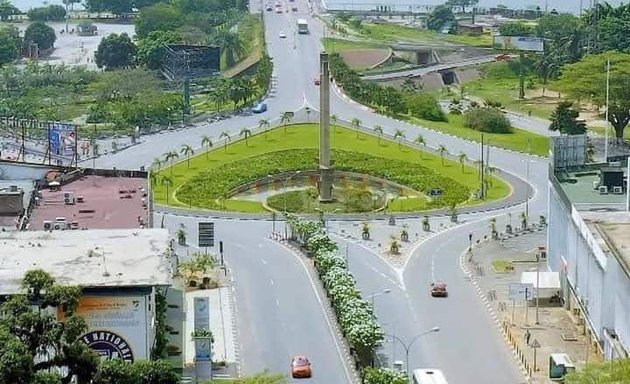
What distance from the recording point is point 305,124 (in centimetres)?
12100

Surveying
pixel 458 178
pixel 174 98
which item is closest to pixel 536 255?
pixel 458 178

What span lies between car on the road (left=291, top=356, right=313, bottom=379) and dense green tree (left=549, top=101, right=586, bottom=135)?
60.0 meters

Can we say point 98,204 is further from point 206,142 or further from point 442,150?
point 442,150

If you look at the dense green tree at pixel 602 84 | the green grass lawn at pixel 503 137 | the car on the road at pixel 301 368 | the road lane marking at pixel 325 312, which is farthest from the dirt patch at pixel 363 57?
the car on the road at pixel 301 368

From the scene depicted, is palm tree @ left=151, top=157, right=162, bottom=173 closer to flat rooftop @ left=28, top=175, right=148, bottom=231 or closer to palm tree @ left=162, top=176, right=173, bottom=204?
palm tree @ left=162, top=176, right=173, bottom=204

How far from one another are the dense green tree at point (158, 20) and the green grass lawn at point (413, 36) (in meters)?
24.6

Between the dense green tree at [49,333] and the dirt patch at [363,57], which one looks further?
the dirt patch at [363,57]

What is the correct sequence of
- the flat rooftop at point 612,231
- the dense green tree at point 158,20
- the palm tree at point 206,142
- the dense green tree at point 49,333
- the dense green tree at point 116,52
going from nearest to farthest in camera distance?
the dense green tree at point 49,333 → the flat rooftop at point 612,231 → the palm tree at point 206,142 → the dense green tree at point 116,52 → the dense green tree at point 158,20

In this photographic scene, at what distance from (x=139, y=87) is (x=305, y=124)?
81.9ft

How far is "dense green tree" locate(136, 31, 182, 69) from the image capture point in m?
152

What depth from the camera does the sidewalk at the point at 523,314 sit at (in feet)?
207

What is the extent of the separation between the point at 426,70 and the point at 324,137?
65.7 m

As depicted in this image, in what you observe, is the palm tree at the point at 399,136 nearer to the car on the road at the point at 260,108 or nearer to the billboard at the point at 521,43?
the car on the road at the point at 260,108

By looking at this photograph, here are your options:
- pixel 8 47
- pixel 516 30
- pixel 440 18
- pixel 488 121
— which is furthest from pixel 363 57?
pixel 8 47
